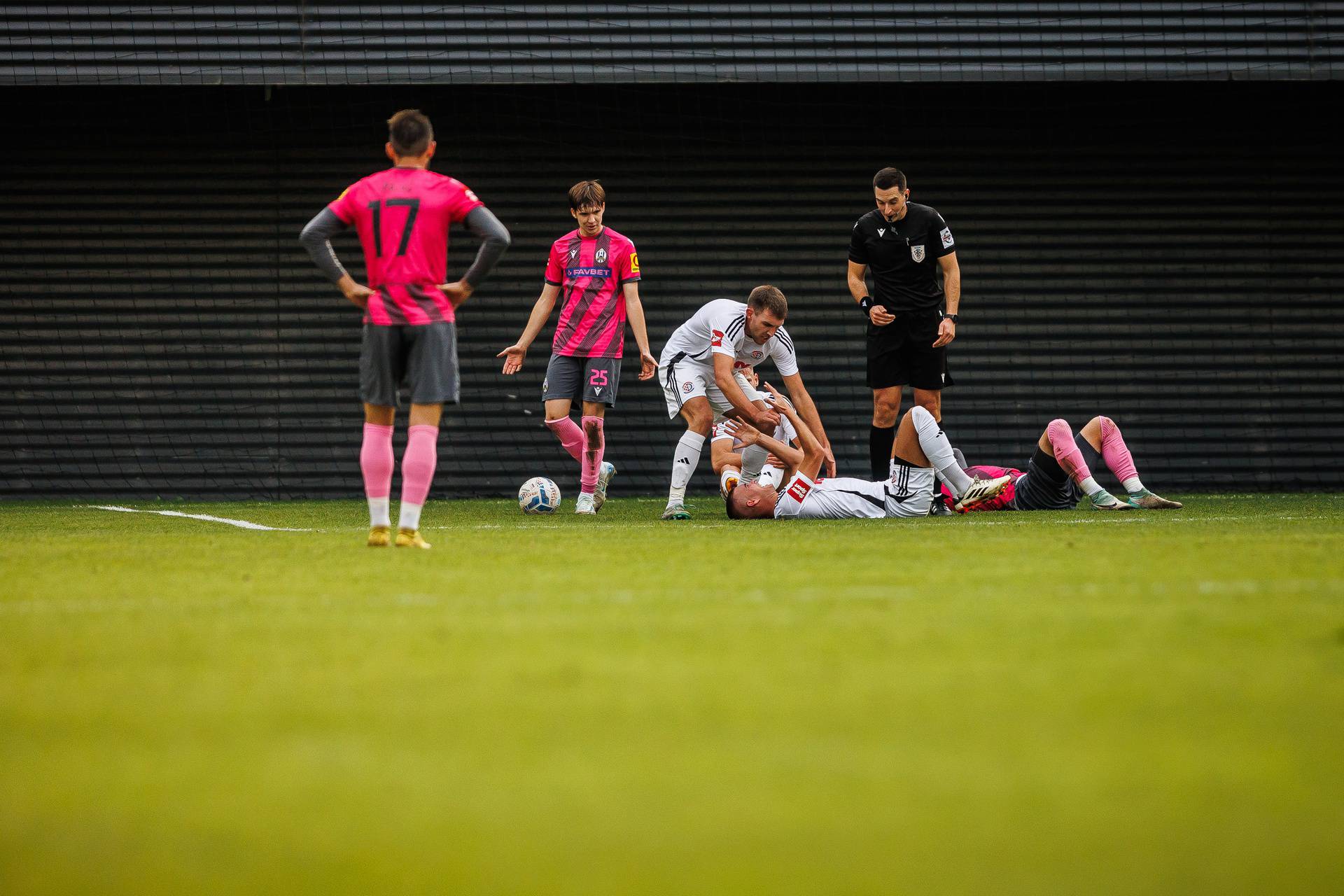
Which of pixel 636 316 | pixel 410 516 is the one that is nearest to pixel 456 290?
pixel 410 516


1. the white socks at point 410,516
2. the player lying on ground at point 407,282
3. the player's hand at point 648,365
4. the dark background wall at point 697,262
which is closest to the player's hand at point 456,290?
the player lying on ground at point 407,282

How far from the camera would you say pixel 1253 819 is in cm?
167

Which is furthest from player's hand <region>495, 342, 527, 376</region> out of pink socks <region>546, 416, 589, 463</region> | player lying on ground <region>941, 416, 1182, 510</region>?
player lying on ground <region>941, 416, 1182, 510</region>

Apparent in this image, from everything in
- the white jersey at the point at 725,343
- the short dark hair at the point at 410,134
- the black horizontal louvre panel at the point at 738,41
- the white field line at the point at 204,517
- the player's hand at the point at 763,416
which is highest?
the black horizontal louvre panel at the point at 738,41

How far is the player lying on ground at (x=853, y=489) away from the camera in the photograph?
7.47 meters

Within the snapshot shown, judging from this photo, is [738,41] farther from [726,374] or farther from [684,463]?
[684,463]

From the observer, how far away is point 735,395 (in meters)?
7.48

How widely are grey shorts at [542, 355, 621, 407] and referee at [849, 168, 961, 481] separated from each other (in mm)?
1616

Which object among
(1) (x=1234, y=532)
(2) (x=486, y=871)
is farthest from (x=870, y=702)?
(1) (x=1234, y=532)

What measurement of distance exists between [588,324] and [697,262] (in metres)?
2.18

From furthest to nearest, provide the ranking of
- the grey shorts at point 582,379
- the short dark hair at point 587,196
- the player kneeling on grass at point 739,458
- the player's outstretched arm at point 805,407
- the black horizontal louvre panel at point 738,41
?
the black horizontal louvre panel at point 738,41
the grey shorts at point 582,379
the short dark hair at point 587,196
the player's outstretched arm at point 805,407
the player kneeling on grass at point 739,458

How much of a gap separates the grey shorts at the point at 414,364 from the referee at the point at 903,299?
3.39m

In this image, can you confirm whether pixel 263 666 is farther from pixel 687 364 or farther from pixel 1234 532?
pixel 687 364

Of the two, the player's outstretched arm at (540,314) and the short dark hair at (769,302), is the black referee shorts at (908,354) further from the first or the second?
the player's outstretched arm at (540,314)
